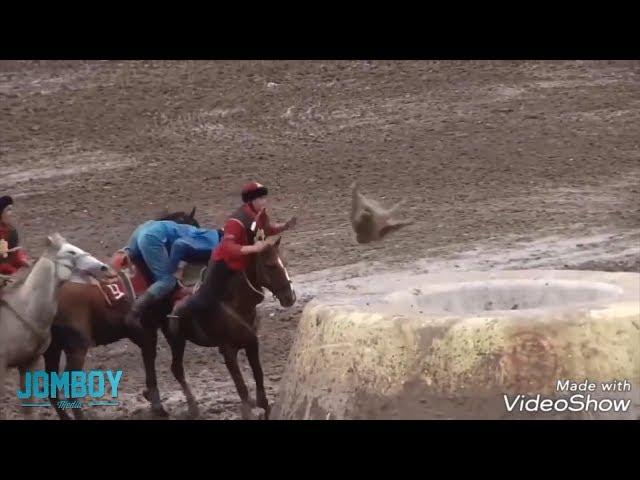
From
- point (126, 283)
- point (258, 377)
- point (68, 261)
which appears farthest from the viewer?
point (126, 283)

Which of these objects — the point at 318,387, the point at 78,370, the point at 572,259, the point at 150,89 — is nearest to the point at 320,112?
the point at 150,89

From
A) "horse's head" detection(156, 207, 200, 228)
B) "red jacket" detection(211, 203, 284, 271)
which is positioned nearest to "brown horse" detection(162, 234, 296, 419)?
"red jacket" detection(211, 203, 284, 271)

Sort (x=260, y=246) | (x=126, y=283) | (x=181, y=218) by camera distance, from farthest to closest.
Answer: (x=181, y=218) → (x=126, y=283) → (x=260, y=246)

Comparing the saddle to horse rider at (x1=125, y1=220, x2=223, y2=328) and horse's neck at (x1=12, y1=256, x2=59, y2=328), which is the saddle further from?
horse's neck at (x1=12, y1=256, x2=59, y2=328)

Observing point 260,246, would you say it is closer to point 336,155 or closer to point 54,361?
point 54,361

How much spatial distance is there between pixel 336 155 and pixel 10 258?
7139 millimetres

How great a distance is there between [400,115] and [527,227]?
3.78 metres

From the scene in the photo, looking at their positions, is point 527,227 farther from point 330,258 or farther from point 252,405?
point 252,405

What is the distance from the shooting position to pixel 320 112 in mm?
18938

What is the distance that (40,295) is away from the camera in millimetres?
10578

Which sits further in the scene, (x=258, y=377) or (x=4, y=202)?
(x=4, y=202)

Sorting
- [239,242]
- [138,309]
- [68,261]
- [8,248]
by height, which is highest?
[239,242]

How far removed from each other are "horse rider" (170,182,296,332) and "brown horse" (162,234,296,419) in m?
0.06

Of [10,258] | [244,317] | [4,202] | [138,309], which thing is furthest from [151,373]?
[4,202]
